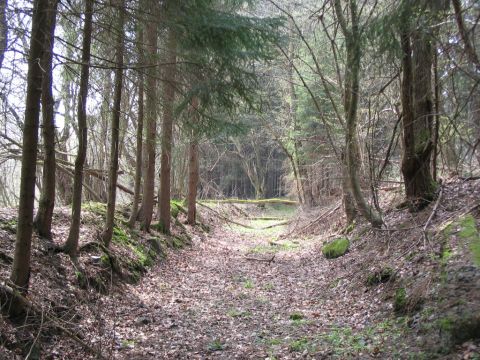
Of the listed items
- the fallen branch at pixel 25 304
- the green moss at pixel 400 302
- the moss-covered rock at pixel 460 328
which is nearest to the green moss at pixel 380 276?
the green moss at pixel 400 302

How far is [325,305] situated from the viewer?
7695 millimetres

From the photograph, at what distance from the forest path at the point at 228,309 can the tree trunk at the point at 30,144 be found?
1.63 meters

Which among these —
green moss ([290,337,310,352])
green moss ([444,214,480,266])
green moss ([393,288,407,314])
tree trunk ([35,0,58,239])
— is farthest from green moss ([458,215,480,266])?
tree trunk ([35,0,58,239])

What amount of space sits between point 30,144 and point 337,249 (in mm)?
8367

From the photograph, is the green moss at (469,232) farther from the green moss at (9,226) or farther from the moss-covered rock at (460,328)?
the green moss at (9,226)

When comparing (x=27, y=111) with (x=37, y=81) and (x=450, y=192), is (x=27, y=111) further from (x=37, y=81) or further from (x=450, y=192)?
(x=450, y=192)

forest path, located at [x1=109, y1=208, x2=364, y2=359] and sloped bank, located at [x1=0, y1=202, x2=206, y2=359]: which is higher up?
sloped bank, located at [x1=0, y1=202, x2=206, y2=359]

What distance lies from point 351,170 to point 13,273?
817 cm

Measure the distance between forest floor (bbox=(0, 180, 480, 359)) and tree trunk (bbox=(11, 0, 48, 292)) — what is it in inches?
29.4

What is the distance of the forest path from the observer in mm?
5788

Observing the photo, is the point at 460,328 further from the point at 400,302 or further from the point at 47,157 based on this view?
the point at 47,157

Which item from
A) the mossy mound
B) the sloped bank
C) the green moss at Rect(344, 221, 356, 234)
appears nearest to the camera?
the sloped bank

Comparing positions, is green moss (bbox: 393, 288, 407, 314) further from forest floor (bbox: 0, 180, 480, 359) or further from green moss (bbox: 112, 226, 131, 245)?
green moss (bbox: 112, 226, 131, 245)

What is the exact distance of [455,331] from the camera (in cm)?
455
